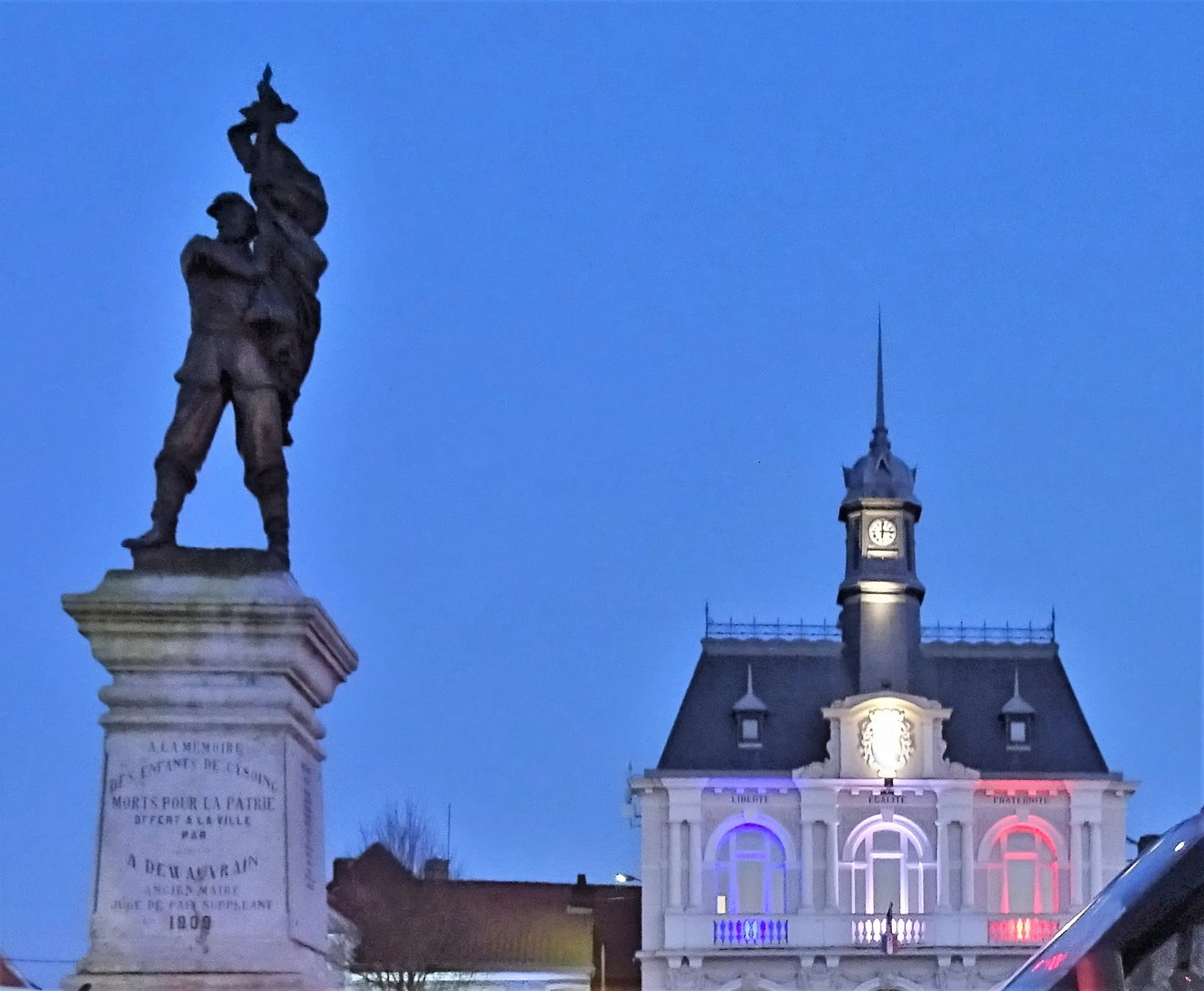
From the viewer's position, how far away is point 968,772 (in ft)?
202

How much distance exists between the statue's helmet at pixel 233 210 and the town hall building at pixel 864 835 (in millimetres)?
49230

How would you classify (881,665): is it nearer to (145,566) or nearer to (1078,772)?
(1078,772)

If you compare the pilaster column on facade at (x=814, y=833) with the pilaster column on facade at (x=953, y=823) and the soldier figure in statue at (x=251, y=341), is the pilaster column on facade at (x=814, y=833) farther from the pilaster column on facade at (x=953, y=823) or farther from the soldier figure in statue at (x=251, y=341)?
the soldier figure in statue at (x=251, y=341)

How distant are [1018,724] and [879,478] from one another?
782 centimetres

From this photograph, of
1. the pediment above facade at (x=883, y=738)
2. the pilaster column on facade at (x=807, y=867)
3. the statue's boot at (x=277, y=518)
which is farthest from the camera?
the pediment above facade at (x=883, y=738)

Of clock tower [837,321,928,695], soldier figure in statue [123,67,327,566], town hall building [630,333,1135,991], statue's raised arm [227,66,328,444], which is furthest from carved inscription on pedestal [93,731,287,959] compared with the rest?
clock tower [837,321,928,695]

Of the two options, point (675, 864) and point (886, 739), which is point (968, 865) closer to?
point (886, 739)

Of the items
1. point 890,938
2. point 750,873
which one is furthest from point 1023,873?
point 750,873

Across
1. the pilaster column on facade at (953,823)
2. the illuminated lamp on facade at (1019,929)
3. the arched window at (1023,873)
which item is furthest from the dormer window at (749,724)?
the illuminated lamp on facade at (1019,929)

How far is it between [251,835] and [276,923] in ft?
1.46

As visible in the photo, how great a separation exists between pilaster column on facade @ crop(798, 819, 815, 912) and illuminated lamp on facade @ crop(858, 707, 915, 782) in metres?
2.42

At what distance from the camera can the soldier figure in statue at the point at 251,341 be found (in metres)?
12.6

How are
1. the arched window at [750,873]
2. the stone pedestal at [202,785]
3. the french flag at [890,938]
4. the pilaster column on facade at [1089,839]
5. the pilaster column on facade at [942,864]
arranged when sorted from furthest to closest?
1. the arched window at [750,873]
2. the pilaster column on facade at [1089,839]
3. the pilaster column on facade at [942,864]
4. the french flag at [890,938]
5. the stone pedestal at [202,785]

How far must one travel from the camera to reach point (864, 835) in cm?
6197
